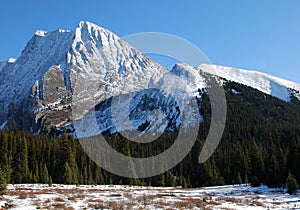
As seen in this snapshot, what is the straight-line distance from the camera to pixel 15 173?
84875mm

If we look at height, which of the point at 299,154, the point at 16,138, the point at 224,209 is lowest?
the point at 224,209

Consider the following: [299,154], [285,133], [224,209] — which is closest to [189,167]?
[299,154]

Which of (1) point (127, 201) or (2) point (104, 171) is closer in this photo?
(1) point (127, 201)

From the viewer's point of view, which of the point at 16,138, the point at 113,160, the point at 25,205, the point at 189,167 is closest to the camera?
the point at 25,205

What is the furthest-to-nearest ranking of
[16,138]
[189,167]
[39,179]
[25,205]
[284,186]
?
[189,167] → [16,138] → [39,179] → [284,186] → [25,205]

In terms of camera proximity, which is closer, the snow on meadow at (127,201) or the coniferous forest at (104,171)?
the snow on meadow at (127,201)

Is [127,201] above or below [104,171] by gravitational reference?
below

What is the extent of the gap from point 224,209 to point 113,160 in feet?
267

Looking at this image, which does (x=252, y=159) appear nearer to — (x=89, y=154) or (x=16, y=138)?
(x=89, y=154)

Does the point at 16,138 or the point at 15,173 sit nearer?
the point at 15,173

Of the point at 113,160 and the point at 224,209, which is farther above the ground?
the point at 113,160

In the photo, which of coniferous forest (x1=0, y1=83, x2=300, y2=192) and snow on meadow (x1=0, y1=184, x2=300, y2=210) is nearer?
snow on meadow (x1=0, y1=184, x2=300, y2=210)

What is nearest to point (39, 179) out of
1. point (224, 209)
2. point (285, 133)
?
point (224, 209)

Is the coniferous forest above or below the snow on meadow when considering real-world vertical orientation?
above
